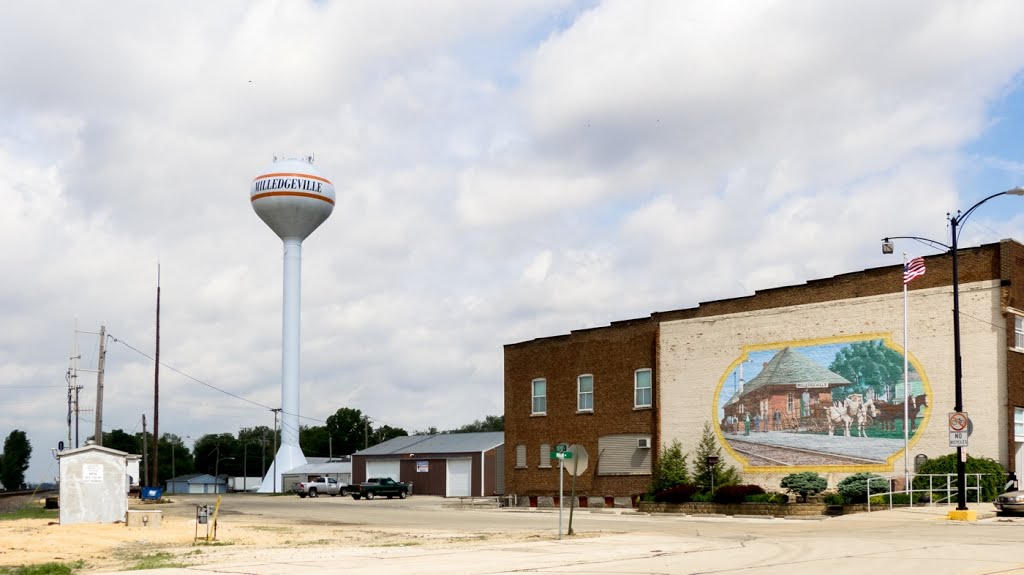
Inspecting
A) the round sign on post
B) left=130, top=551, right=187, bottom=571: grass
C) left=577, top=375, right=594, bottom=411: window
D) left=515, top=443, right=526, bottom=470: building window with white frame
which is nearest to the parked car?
the round sign on post

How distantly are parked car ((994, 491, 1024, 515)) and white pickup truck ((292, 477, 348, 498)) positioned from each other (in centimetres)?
5196

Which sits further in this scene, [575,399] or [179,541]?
[575,399]

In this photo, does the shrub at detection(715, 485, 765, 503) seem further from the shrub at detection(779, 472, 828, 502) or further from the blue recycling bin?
the blue recycling bin

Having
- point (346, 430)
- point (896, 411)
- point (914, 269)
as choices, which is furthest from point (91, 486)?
point (346, 430)

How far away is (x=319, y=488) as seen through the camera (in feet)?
254

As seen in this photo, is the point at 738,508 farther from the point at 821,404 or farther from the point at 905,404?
the point at 905,404

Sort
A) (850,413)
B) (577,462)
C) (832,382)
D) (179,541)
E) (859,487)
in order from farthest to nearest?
1. (832,382)
2. (850,413)
3. (859,487)
4. (179,541)
5. (577,462)

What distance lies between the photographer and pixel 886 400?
1670 inches

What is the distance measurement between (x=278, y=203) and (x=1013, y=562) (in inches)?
2751

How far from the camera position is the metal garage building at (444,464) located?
78688mm

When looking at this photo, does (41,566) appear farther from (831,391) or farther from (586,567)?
(831,391)

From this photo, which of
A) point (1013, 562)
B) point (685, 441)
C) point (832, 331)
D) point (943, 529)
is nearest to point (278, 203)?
point (685, 441)

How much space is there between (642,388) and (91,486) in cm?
2633

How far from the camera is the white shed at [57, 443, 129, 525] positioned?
36562 millimetres
